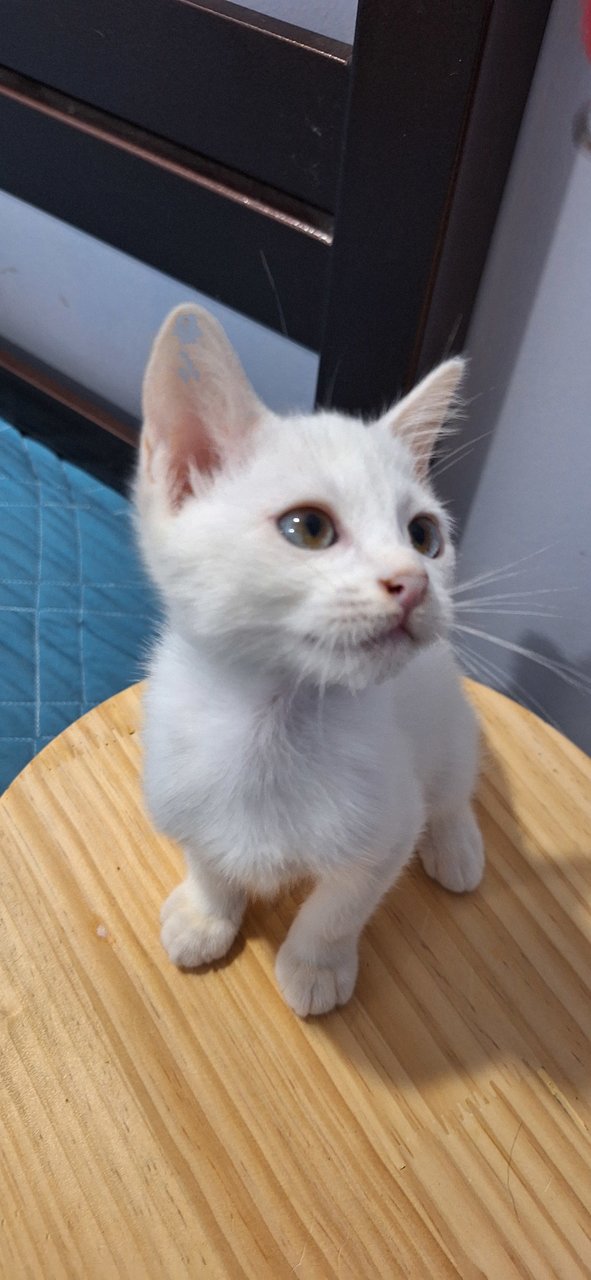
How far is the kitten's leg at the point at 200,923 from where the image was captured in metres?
0.64

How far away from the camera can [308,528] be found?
1.39ft

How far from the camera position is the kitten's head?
1.31 feet

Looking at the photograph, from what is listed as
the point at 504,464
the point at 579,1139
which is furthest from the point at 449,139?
the point at 579,1139

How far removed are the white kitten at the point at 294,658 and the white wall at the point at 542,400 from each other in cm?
11

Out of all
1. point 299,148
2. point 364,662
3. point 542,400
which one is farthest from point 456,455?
point 364,662

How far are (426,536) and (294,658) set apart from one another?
0.12 meters

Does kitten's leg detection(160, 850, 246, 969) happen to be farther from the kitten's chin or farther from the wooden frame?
the wooden frame

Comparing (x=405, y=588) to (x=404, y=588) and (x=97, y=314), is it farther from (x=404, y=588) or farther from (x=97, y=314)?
(x=97, y=314)

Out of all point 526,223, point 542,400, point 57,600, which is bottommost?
point 57,600

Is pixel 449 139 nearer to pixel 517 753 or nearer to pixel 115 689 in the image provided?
pixel 517 753

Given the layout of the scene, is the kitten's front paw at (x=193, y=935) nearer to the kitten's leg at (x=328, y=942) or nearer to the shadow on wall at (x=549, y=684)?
the kitten's leg at (x=328, y=942)

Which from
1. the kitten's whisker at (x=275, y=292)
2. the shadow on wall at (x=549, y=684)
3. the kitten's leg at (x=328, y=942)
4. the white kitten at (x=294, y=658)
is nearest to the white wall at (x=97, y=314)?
the kitten's whisker at (x=275, y=292)

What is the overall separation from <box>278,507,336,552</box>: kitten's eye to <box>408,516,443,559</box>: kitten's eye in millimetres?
62

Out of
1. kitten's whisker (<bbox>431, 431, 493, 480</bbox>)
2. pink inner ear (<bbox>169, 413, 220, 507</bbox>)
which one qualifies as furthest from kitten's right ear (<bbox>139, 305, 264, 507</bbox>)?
kitten's whisker (<bbox>431, 431, 493, 480</bbox>)
